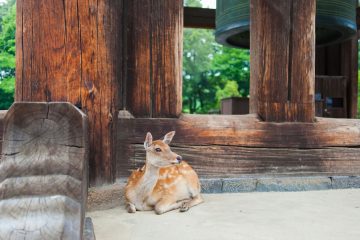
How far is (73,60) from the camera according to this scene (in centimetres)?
259

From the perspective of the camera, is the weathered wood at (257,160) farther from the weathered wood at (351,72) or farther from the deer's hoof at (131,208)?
the weathered wood at (351,72)

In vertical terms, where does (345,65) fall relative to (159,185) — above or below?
above

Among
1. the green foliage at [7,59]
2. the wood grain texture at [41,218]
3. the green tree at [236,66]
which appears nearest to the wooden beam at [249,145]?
the wood grain texture at [41,218]

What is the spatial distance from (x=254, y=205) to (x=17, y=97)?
1638 millimetres

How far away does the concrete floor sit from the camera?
2.07 m

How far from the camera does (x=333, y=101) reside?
780cm

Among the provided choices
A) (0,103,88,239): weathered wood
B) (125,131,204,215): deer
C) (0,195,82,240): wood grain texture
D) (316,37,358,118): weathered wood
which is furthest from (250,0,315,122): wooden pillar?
(316,37,358,118): weathered wood

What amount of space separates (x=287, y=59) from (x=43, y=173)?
7.05ft

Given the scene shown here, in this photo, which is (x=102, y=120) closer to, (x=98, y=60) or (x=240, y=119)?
(x=98, y=60)

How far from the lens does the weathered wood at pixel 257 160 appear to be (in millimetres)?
3074

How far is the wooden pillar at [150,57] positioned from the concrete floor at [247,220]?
0.77 meters

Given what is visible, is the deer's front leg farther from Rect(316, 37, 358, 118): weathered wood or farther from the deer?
Rect(316, 37, 358, 118): weathered wood

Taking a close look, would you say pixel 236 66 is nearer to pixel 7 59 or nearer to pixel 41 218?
pixel 7 59

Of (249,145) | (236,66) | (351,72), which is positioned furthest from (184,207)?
(236,66)
